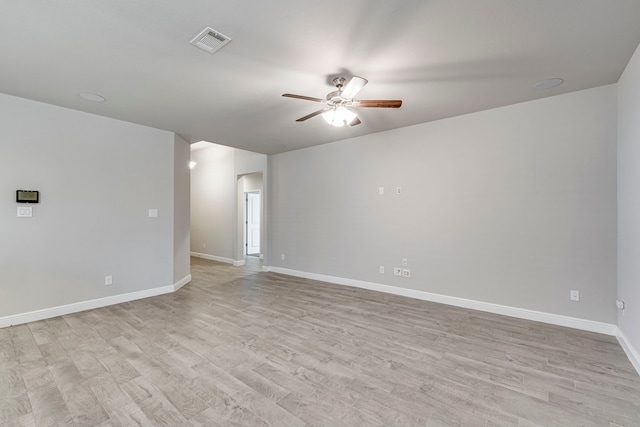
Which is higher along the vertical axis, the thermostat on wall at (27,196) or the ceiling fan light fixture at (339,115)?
the ceiling fan light fixture at (339,115)

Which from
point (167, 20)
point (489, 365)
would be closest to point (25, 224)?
point (167, 20)

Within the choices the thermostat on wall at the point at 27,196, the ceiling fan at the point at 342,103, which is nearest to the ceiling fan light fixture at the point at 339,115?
the ceiling fan at the point at 342,103

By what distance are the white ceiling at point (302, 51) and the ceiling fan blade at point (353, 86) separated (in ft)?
0.65

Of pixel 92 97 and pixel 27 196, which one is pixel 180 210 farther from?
pixel 92 97

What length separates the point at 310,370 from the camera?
2320 millimetres

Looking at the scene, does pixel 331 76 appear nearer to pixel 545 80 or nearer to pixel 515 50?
pixel 515 50

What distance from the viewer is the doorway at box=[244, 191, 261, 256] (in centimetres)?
869

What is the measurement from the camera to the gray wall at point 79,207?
329cm

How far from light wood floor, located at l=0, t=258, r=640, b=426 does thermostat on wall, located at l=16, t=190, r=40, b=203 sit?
4.73ft

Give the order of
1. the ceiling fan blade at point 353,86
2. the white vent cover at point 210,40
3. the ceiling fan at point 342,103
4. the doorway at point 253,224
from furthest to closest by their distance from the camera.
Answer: the doorway at point 253,224 → the ceiling fan at point 342,103 → the ceiling fan blade at point 353,86 → the white vent cover at point 210,40

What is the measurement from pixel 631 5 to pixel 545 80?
Result: 1.09 m

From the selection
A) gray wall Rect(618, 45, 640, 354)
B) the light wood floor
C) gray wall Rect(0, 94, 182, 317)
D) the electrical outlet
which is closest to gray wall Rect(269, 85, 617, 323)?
the electrical outlet

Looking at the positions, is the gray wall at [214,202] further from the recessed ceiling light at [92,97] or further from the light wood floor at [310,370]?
the recessed ceiling light at [92,97]

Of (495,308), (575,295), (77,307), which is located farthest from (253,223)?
(575,295)
